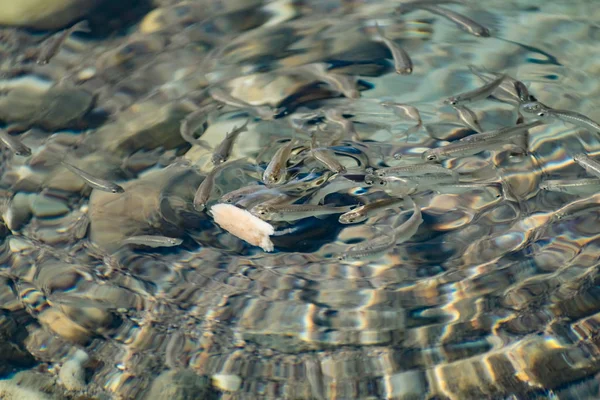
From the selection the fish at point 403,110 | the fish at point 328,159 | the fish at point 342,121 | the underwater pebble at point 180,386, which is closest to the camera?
the underwater pebble at point 180,386

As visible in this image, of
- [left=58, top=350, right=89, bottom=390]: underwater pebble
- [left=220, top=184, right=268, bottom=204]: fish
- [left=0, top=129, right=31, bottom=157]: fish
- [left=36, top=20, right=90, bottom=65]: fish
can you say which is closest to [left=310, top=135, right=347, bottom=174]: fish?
[left=220, top=184, right=268, bottom=204]: fish

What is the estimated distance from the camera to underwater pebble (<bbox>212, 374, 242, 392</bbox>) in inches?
140

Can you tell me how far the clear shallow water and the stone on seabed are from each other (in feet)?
0.59

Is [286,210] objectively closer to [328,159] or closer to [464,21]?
[328,159]

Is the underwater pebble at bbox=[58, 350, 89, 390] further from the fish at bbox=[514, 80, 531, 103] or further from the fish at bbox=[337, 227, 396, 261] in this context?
the fish at bbox=[514, 80, 531, 103]

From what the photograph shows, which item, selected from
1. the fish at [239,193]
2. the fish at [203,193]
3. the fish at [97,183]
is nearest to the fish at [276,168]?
the fish at [239,193]

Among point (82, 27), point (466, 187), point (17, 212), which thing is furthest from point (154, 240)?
point (466, 187)

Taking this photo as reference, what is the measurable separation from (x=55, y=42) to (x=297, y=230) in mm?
2661

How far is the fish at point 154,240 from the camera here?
3.94 m

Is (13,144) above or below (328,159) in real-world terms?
above

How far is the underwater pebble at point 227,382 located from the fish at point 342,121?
7.59 ft

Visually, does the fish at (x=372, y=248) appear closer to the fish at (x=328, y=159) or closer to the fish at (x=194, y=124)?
the fish at (x=328, y=159)

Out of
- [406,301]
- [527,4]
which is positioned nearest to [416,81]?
[527,4]

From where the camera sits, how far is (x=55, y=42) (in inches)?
184
